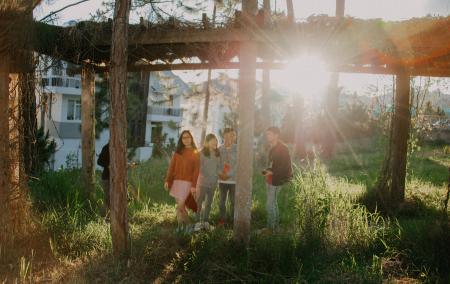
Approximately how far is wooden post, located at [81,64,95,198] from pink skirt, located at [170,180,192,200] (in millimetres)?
2335

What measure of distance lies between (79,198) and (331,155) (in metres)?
15.1

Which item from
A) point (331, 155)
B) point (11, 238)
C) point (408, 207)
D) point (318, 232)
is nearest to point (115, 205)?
point (11, 238)

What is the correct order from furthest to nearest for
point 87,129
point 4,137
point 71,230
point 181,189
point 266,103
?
point 266,103
point 87,129
point 181,189
point 71,230
point 4,137

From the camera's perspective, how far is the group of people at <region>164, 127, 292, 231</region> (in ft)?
23.7

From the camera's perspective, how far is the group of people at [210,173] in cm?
722

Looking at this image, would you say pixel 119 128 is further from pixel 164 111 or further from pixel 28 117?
pixel 164 111

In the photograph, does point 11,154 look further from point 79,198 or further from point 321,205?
point 321,205

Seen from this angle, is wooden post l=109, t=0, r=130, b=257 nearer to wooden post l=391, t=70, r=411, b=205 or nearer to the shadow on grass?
wooden post l=391, t=70, r=411, b=205

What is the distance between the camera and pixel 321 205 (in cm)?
622

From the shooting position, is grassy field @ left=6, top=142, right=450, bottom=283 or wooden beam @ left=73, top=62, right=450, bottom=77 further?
wooden beam @ left=73, top=62, right=450, bottom=77

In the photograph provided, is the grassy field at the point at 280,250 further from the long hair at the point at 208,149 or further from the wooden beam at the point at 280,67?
the wooden beam at the point at 280,67

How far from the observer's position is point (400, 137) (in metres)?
9.26

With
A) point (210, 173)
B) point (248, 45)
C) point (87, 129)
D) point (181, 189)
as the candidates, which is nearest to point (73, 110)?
point (87, 129)

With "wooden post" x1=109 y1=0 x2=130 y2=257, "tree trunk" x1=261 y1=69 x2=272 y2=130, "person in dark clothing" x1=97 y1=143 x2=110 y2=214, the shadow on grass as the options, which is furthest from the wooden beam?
"tree trunk" x1=261 y1=69 x2=272 y2=130
